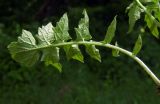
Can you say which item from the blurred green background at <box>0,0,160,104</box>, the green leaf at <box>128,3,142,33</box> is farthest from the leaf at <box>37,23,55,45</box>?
the blurred green background at <box>0,0,160,104</box>

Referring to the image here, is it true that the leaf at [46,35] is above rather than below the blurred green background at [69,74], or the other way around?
above

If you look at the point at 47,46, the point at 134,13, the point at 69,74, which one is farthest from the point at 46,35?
the point at 69,74

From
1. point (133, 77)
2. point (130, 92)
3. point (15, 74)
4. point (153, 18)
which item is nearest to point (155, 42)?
point (133, 77)

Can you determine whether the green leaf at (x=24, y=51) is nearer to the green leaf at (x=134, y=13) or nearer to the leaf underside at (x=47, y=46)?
the leaf underside at (x=47, y=46)

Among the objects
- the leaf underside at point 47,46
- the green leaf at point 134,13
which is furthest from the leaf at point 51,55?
the green leaf at point 134,13

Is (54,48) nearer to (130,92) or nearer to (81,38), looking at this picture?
(81,38)

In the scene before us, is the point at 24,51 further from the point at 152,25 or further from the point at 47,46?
the point at 152,25
